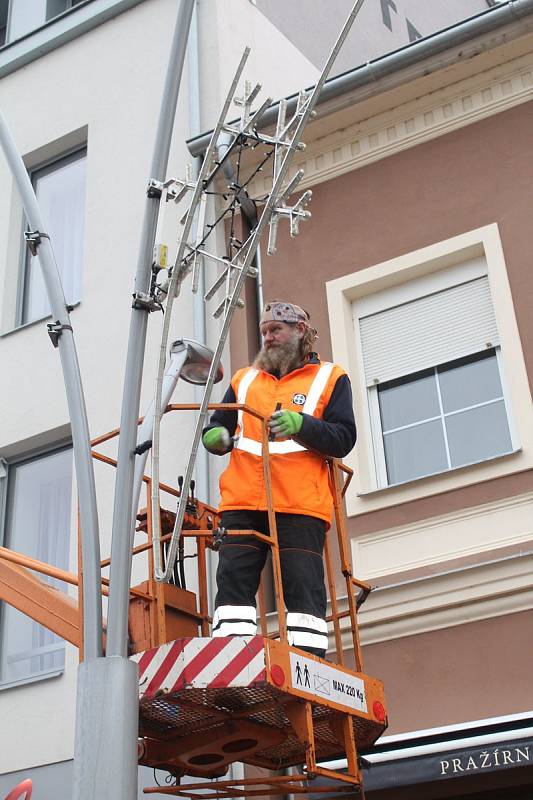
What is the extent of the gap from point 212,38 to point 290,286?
3.46 metres

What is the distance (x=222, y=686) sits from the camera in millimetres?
6367

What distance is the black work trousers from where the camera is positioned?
7070mm

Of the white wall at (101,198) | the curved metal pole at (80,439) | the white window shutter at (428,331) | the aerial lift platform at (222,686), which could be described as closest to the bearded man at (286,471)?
the aerial lift platform at (222,686)

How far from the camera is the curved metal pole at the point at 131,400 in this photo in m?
6.75

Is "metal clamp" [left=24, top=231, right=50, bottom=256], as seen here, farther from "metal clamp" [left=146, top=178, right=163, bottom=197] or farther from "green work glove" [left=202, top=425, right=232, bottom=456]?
"green work glove" [left=202, top=425, right=232, bottom=456]

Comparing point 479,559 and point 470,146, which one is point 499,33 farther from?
point 479,559

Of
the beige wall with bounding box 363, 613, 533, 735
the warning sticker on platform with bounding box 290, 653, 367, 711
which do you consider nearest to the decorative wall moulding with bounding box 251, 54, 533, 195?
the beige wall with bounding box 363, 613, 533, 735

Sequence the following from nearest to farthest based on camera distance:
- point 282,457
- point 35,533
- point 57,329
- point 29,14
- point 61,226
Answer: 1. point 282,457
2. point 57,329
3. point 35,533
4. point 61,226
5. point 29,14

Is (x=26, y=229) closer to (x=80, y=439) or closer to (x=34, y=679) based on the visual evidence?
(x=34, y=679)

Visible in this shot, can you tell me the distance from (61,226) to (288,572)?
7.25 m

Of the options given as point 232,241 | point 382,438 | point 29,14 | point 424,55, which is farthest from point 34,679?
point 29,14

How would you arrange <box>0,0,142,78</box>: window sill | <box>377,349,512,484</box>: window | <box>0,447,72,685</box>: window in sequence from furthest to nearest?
<box>0,0,142,78</box>: window sill, <box>0,447,72,685</box>: window, <box>377,349,512,484</box>: window

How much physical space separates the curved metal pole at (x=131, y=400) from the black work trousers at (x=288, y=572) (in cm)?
65

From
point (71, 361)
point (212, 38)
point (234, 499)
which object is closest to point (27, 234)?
point (71, 361)
